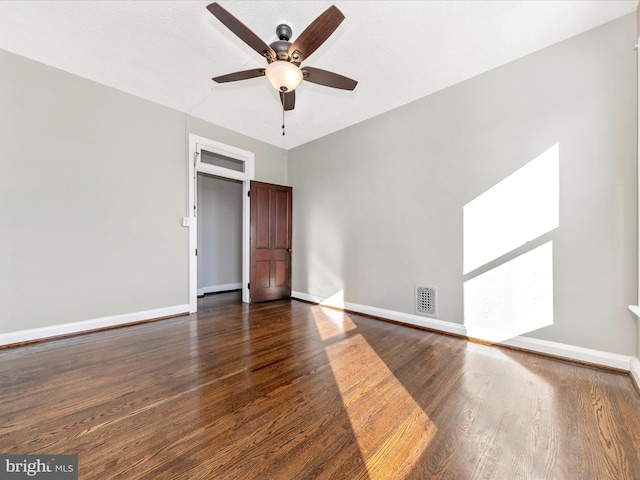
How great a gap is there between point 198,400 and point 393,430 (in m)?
1.31

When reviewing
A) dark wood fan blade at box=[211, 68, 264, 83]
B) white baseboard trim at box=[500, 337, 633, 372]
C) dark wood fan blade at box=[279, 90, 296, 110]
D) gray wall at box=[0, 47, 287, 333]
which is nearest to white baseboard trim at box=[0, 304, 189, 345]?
gray wall at box=[0, 47, 287, 333]

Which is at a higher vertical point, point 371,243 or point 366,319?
point 371,243

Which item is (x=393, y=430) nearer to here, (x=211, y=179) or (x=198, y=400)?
(x=198, y=400)

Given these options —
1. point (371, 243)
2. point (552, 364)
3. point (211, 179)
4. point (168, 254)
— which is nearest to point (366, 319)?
point (371, 243)

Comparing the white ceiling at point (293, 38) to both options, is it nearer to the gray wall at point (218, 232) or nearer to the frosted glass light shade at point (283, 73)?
the frosted glass light shade at point (283, 73)

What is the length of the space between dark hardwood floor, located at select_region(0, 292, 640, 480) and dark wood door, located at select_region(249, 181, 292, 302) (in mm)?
1964

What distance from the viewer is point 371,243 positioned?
3869mm

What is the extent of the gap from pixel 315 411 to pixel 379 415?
412 millimetres

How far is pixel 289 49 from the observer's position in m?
2.08

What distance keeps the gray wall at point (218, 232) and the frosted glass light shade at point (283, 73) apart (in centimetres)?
372

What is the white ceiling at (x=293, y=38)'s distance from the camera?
7.03 ft

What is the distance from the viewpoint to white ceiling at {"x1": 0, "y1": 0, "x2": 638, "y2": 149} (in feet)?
7.03

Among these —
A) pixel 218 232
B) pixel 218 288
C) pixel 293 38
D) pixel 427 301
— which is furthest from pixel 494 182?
pixel 218 288

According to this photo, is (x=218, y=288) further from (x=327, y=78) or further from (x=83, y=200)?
(x=327, y=78)
